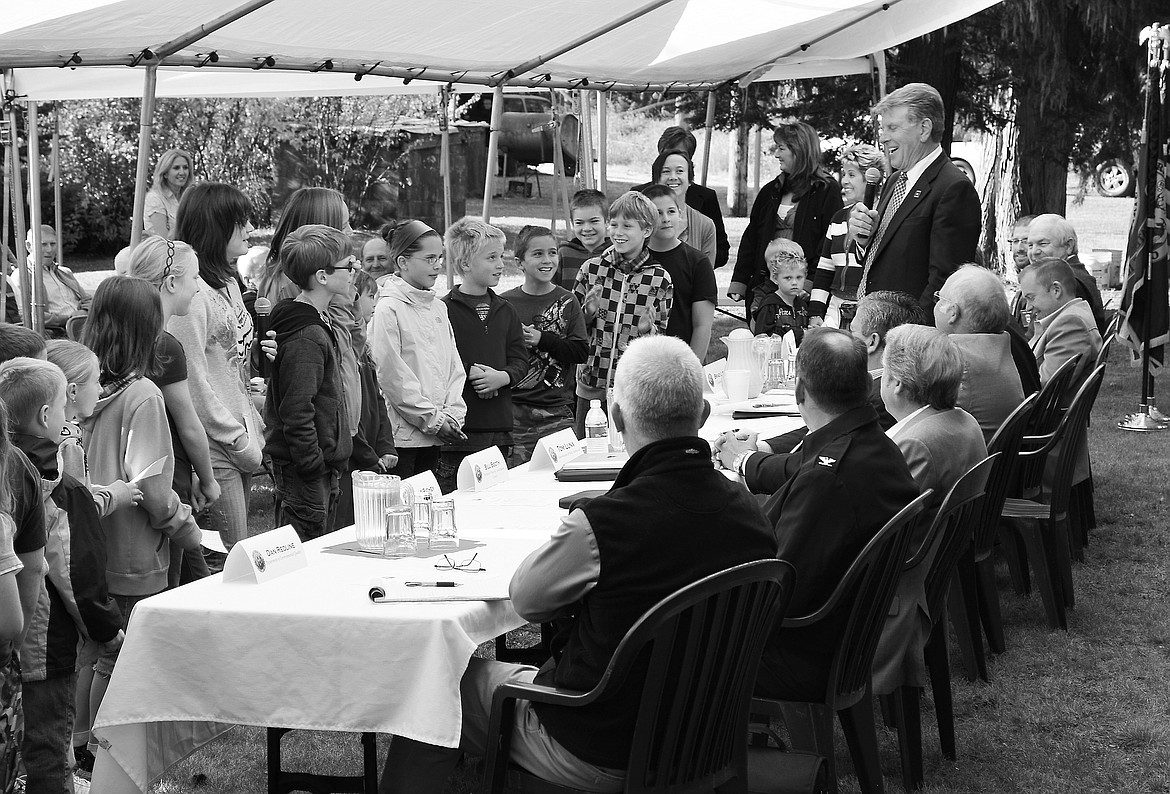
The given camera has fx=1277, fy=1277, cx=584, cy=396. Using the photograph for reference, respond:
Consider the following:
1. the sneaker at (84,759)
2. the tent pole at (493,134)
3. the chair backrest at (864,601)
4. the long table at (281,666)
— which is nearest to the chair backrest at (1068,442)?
the chair backrest at (864,601)

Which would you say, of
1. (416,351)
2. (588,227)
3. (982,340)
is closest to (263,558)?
(416,351)

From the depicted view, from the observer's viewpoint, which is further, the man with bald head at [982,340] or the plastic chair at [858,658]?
the man with bald head at [982,340]

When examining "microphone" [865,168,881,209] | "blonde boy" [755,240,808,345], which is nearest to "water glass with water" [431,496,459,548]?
"microphone" [865,168,881,209]

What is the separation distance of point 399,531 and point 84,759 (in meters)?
1.28

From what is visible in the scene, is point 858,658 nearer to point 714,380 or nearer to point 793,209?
point 714,380

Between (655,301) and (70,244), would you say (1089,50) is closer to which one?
(655,301)

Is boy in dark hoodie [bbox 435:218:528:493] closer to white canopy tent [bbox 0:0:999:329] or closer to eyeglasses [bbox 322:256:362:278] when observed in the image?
eyeglasses [bbox 322:256:362:278]

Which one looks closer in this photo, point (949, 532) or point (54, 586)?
point (54, 586)

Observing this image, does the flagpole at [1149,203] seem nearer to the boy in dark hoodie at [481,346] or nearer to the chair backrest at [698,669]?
the boy in dark hoodie at [481,346]

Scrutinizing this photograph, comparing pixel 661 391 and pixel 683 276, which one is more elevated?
pixel 683 276

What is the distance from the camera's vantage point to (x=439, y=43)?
272 inches

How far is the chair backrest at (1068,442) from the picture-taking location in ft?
16.8

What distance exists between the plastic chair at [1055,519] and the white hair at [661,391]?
2.67 meters

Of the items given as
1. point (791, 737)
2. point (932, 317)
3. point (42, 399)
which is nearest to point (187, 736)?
point (42, 399)
